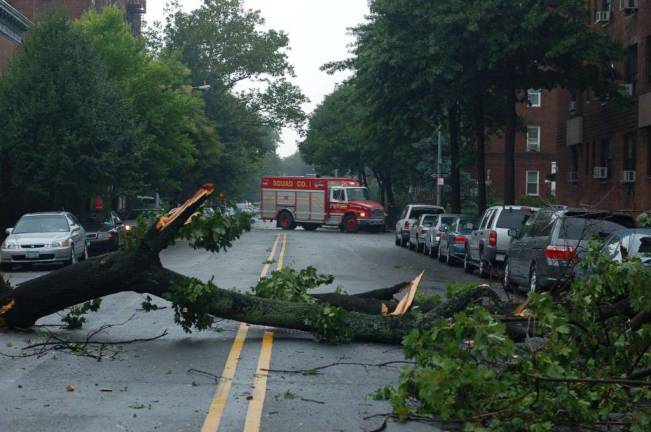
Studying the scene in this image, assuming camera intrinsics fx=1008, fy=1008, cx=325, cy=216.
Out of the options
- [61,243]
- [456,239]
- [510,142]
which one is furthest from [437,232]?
[61,243]

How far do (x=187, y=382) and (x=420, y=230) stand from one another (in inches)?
1171

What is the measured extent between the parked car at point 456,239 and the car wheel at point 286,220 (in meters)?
30.2

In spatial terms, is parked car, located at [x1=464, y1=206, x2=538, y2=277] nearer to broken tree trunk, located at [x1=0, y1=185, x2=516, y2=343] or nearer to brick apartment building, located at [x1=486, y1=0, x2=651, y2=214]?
brick apartment building, located at [x1=486, y1=0, x2=651, y2=214]

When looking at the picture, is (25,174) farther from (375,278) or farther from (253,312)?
(253,312)

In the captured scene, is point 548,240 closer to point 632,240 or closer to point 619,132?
point 632,240

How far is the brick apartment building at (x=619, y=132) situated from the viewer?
111 ft

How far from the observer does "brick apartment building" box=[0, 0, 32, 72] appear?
160ft

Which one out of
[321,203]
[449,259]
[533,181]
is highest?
[533,181]

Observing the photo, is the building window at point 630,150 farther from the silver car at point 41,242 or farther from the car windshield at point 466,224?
the silver car at point 41,242

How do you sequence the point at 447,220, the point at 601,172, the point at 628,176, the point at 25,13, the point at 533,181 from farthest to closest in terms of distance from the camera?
the point at 533,181, the point at 25,13, the point at 601,172, the point at 447,220, the point at 628,176

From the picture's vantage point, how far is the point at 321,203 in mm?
61312

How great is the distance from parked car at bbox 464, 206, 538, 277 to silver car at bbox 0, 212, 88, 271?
36.0 ft

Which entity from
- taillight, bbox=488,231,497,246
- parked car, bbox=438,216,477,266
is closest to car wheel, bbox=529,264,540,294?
taillight, bbox=488,231,497,246

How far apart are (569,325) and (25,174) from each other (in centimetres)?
3171
